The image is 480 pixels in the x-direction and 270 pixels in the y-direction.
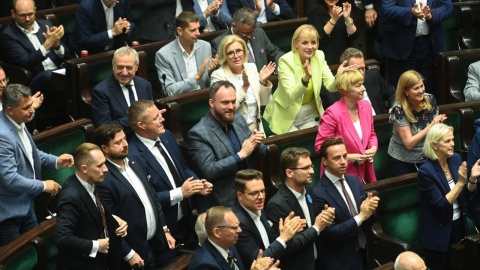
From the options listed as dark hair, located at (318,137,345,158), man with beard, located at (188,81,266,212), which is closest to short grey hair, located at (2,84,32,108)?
man with beard, located at (188,81,266,212)

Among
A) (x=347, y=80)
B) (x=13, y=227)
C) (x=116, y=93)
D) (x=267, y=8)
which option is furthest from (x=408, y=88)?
(x=13, y=227)

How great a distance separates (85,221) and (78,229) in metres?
0.03

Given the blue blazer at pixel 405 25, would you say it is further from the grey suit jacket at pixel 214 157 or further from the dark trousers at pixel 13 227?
the dark trousers at pixel 13 227

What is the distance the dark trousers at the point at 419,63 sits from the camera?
4.44 meters

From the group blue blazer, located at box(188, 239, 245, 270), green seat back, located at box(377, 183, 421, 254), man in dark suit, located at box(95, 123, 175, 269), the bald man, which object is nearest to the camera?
blue blazer, located at box(188, 239, 245, 270)

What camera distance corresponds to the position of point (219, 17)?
15.2 feet

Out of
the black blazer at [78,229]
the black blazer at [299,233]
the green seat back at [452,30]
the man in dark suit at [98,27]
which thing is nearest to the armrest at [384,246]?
the black blazer at [299,233]

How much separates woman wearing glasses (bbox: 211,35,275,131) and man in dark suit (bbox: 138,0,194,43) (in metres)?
0.75

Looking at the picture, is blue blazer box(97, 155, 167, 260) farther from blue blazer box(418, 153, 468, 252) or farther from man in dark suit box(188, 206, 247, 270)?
blue blazer box(418, 153, 468, 252)

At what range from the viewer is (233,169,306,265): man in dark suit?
116 inches

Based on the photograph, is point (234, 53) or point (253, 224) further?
point (234, 53)

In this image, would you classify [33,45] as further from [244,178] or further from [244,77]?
[244,178]

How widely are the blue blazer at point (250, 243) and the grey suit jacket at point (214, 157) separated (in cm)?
32

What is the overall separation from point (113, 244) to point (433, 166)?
112cm
